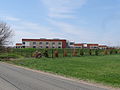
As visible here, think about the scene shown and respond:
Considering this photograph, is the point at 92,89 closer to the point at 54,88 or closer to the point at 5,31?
the point at 54,88

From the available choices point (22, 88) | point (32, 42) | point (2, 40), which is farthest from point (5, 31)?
point (32, 42)

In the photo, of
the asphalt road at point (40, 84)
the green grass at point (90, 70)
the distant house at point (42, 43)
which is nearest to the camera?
the asphalt road at point (40, 84)

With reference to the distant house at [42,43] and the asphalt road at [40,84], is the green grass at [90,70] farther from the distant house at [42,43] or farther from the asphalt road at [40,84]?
the distant house at [42,43]

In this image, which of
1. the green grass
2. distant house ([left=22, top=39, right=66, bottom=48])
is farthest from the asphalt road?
distant house ([left=22, top=39, right=66, bottom=48])

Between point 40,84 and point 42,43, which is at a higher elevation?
point 42,43

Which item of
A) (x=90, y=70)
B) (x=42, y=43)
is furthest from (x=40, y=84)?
(x=42, y=43)

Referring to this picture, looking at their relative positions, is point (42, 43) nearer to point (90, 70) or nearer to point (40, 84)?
point (90, 70)

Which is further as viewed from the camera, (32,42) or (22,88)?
(32,42)

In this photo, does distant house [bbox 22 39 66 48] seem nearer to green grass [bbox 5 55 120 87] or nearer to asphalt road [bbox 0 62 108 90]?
green grass [bbox 5 55 120 87]

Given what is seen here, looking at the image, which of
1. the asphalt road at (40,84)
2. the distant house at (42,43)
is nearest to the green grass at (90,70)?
the asphalt road at (40,84)

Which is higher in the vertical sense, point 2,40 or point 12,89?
point 2,40

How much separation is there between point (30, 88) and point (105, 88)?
3.61 m

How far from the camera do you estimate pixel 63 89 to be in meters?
9.14

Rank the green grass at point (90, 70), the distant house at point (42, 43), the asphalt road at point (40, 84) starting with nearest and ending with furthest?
the asphalt road at point (40, 84) < the green grass at point (90, 70) < the distant house at point (42, 43)
